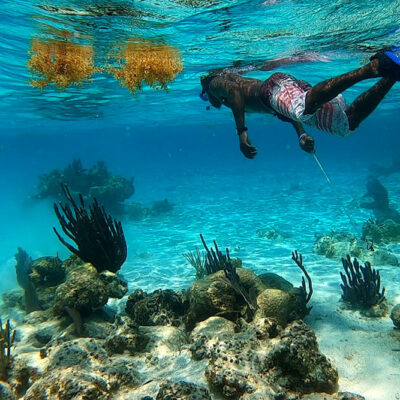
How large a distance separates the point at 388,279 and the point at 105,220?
782 centimetres

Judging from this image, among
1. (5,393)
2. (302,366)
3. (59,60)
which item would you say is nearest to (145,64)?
(59,60)

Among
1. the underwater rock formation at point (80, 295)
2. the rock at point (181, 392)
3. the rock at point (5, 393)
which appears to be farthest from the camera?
the underwater rock formation at point (80, 295)

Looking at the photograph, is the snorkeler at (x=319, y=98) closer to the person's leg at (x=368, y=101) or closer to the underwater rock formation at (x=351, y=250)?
the person's leg at (x=368, y=101)

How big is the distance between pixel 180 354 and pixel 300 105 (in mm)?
4193

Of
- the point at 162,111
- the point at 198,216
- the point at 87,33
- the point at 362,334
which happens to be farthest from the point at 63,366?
the point at 162,111

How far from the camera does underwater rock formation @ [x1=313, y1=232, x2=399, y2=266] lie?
10.4 metres

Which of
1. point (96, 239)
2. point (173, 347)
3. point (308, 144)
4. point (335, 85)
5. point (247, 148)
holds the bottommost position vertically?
point (173, 347)

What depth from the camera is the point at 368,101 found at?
4.10 metres

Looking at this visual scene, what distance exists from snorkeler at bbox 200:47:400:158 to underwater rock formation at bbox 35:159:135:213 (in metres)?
17.1

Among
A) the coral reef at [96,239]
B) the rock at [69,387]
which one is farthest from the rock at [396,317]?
the coral reef at [96,239]

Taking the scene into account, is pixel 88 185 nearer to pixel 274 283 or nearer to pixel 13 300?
pixel 13 300

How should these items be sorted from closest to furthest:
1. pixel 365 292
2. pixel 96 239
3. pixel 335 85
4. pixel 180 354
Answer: pixel 335 85, pixel 180 354, pixel 365 292, pixel 96 239

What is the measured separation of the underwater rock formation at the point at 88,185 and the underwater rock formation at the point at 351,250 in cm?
1443

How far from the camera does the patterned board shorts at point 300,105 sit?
4516 millimetres
